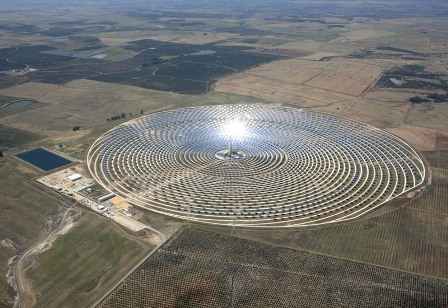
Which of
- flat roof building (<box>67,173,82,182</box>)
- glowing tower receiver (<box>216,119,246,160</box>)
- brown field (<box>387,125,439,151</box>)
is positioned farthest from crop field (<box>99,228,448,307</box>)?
brown field (<box>387,125,439,151</box>)

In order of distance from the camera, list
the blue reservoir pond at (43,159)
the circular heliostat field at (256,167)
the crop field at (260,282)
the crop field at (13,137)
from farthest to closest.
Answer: the crop field at (13,137) → the blue reservoir pond at (43,159) → the circular heliostat field at (256,167) → the crop field at (260,282)

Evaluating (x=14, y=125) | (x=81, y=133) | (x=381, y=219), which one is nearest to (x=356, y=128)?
(x=381, y=219)

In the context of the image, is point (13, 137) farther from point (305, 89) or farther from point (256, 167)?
point (305, 89)

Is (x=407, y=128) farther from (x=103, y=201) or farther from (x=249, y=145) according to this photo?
(x=103, y=201)

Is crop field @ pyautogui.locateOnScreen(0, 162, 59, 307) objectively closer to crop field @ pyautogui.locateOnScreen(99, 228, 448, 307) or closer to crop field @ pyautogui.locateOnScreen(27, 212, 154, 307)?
crop field @ pyautogui.locateOnScreen(27, 212, 154, 307)

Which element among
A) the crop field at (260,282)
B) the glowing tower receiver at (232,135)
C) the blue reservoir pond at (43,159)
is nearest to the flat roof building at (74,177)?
the blue reservoir pond at (43,159)

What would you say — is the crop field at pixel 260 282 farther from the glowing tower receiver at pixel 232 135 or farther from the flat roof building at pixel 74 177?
the glowing tower receiver at pixel 232 135
